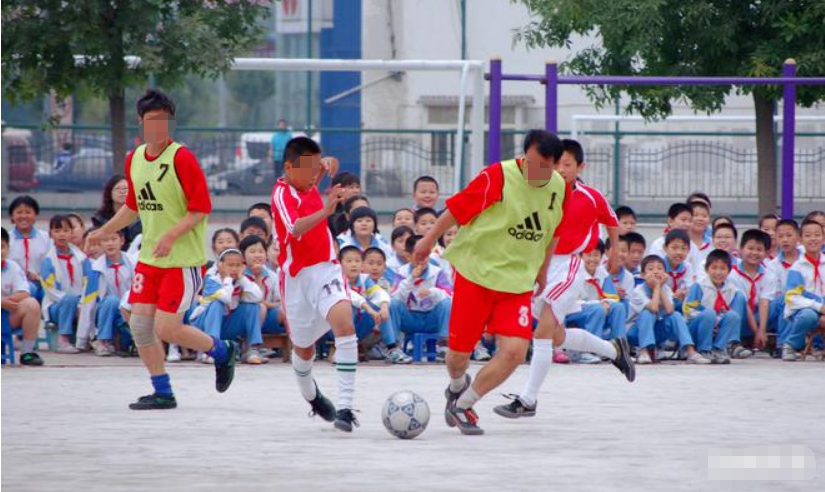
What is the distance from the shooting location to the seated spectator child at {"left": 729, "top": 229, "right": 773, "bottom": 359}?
13.8 metres

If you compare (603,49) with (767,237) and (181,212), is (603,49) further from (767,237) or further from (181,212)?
(181,212)

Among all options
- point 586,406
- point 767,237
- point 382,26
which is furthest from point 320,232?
point 382,26

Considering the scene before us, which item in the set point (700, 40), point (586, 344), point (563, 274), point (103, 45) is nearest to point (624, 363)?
point (586, 344)

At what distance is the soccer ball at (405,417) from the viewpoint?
856 centimetres

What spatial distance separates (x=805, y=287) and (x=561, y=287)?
173 inches

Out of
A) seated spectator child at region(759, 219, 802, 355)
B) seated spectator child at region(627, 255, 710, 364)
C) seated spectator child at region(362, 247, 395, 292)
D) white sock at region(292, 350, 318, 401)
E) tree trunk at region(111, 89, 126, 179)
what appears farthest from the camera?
tree trunk at region(111, 89, 126, 179)

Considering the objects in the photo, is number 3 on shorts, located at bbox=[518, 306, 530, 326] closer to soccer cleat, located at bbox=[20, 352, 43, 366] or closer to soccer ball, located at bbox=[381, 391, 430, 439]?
soccer ball, located at bbox=[381, 391, 430, 439]

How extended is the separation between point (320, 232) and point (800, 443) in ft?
9.79

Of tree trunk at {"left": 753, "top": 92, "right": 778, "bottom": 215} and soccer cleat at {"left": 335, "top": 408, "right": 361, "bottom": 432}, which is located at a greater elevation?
tree trunk at {"left": 753, "top": 92, "right": 778, "bottom": 215}

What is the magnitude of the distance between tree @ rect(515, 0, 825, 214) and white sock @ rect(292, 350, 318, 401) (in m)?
9.88

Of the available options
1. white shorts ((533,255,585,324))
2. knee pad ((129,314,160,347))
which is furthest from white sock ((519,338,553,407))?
knee pad ((129,314,160,347))

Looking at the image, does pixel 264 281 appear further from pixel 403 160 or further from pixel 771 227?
pixel 403 160

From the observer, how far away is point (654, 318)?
13.3 m

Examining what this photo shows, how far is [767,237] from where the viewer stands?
46.5 ft
